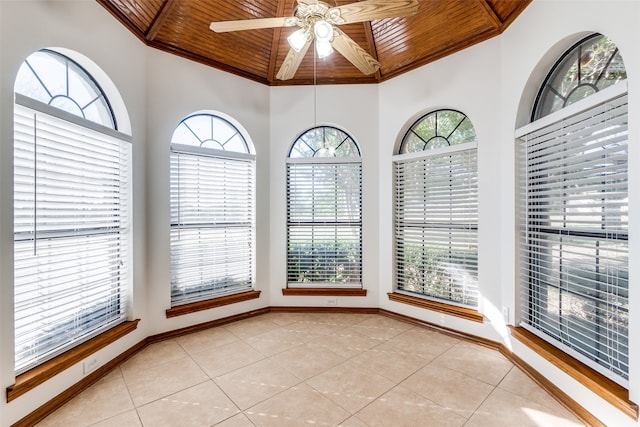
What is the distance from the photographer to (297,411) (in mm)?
1881

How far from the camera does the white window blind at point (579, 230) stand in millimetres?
1711

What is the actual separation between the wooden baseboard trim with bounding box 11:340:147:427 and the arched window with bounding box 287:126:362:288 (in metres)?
1.84

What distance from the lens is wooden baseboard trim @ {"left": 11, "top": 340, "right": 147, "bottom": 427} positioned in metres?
1.78

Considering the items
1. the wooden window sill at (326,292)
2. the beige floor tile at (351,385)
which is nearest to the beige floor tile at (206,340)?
the wooden window sill at (326,292)

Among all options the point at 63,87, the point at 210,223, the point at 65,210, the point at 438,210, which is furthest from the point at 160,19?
the point at 438,210

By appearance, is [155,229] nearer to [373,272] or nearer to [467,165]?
[373,272]

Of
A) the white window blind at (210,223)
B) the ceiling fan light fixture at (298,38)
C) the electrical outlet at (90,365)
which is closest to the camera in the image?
the ceiling fan light fixture at (298,38)

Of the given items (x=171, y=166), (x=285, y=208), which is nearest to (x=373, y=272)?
(x=285, y=208)

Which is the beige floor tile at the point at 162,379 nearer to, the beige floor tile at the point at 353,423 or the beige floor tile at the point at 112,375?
the beige floor tile at the point at 112,375

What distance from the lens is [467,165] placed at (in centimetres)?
295

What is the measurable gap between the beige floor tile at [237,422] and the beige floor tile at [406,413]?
0.68 m

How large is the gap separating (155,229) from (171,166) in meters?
0.66

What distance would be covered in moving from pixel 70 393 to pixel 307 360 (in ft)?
5.53

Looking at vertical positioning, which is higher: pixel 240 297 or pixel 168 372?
pixel 240 297
